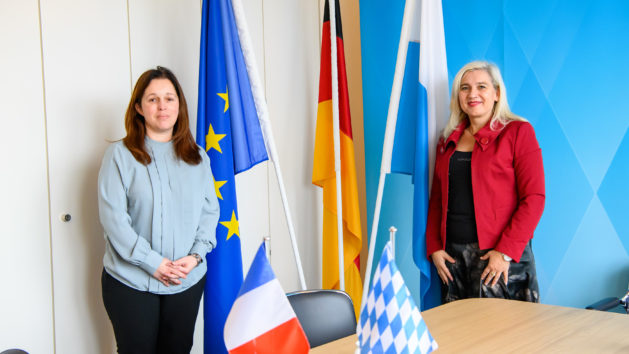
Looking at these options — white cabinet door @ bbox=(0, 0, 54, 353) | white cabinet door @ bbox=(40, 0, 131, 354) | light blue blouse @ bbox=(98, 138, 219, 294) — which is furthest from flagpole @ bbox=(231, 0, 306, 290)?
white cabinet door @ bbox=(0, 0, 54, 353)

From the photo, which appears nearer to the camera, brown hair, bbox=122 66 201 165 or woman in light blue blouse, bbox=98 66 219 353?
woman in light blue blouse, bbox=98 66 219 353

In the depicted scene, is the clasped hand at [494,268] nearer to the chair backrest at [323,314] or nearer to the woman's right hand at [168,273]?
the chair backrest at [323,314]

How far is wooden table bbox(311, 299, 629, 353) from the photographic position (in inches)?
57.2

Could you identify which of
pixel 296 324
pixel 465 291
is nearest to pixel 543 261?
pixel 465 291

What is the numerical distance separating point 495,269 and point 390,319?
137 centimetres

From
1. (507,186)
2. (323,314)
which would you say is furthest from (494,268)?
(323,314)

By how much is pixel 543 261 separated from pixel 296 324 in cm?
226

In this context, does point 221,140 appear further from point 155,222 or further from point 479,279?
point 479,279

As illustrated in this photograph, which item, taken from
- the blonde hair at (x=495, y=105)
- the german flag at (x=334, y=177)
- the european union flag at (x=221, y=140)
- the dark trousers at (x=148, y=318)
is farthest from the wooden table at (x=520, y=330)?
the german flag at (x=334, y=177)

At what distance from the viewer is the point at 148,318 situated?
2.34 m

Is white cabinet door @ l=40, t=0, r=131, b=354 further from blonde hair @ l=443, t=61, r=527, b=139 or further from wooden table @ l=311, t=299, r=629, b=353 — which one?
Answer: blonde hair @ l=443, t=61, r=527, b=139

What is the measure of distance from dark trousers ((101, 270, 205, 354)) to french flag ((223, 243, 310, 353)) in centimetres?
126

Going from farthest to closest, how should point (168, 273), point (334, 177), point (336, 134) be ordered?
point (334, 177) → point (336, 134) → point (168, 273)

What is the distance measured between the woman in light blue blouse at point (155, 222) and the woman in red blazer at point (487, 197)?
3.95ft
